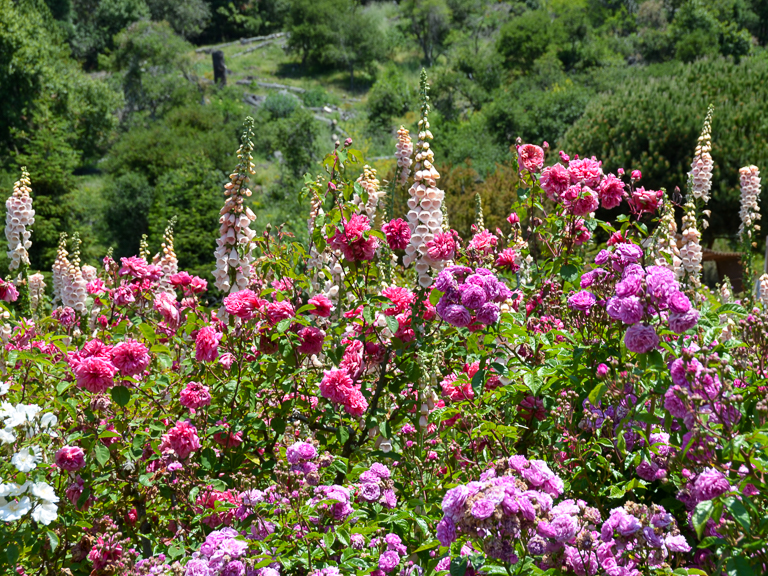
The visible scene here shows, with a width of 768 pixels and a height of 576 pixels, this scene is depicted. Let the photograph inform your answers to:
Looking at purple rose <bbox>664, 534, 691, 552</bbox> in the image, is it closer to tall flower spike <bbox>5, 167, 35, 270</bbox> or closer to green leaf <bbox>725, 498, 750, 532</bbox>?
green leaf <bbox>725, 498, 750, 532</bbox>

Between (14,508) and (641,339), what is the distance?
1925mm

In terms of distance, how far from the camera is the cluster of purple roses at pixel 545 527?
157cm

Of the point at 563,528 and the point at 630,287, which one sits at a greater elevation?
the point at 630,287

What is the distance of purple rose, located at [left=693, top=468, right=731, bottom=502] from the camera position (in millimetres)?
1629

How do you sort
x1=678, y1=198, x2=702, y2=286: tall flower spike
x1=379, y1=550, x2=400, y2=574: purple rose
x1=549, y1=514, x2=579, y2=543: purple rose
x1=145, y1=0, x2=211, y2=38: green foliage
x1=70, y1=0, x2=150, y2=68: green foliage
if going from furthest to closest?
1. x1=145, y1=0, x2=211, y2=38: green foliage
2. x1=70, y1=0, x2=150, y2=68: green foliage
3. x1=678, y1=198, x2=702, y2=286: tall flower spike
4. x1=379, y1=550, x2=400, y2=574: purple rose
5. x1=549, y1=514, x2=579, y2=543: purple rose

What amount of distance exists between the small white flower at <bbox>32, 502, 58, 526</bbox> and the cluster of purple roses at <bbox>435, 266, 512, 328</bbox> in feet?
4.57

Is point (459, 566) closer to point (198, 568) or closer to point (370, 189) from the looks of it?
point (198, 568)

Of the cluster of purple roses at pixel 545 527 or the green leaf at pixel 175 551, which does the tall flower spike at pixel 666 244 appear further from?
the green leaf at pixel 175 551

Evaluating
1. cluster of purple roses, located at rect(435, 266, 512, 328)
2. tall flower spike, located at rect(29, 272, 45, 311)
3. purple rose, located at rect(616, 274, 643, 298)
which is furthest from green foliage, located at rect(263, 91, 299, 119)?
purple rose, located at rect(616, 274, 643, 298)

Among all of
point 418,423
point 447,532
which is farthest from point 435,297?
point 447,532

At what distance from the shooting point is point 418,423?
262 centimetres

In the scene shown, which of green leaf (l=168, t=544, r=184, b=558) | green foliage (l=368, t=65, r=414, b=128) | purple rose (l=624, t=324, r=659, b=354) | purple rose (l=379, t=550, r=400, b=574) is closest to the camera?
purple rose (l=624, t=324, r=659, b=354)

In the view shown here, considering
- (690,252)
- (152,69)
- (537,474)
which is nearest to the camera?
(537,474)

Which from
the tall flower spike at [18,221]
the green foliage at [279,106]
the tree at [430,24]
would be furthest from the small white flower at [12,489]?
the tree at [430,24]
